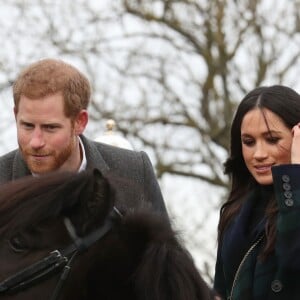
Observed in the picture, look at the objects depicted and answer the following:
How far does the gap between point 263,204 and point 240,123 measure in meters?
0.35

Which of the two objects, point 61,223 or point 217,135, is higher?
point 61,223

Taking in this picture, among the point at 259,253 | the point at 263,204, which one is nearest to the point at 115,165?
the point at 263,204

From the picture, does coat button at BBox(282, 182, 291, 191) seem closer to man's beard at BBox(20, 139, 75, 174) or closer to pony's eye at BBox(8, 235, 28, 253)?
man's beard at BBox(20, 139, 75, 174)

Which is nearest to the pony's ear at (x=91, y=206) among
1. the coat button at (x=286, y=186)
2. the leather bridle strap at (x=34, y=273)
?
the leather bridle strap at (x=34, y=273)

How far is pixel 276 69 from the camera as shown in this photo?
58.2ft

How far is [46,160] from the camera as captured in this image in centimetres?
400

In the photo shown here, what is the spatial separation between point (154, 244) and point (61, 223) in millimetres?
243

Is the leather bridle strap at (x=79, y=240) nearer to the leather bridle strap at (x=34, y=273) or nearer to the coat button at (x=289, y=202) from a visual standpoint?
the leather bridle strap at (x=34, y=273)

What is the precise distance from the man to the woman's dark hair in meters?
0.36

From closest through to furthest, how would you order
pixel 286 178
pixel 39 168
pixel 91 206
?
pixel 91 206 < pixel 286 178 < pixel 39 168

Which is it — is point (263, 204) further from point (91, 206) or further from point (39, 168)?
point (91, 206)

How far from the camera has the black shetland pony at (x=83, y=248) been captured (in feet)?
8.59

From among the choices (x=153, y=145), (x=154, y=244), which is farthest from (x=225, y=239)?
(x=153, y=145)

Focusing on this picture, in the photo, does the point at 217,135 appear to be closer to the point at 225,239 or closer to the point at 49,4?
the point at 49,4
